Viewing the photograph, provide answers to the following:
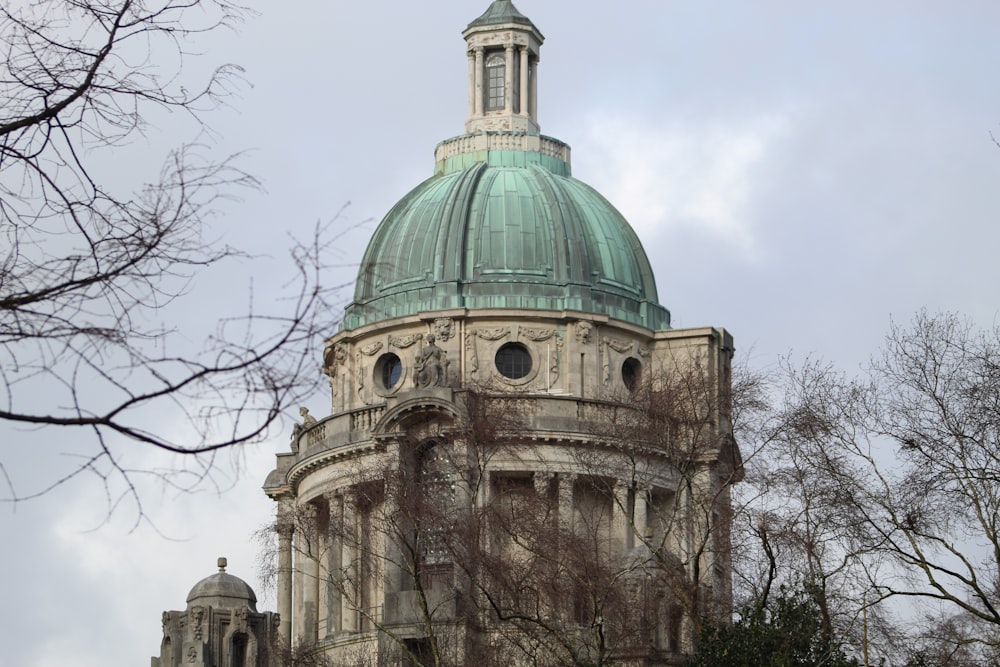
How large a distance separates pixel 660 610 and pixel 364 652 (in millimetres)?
20285

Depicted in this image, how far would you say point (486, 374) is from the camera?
79.1 m

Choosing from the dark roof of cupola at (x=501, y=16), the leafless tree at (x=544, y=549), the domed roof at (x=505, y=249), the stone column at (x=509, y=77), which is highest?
the dark roof of cupola at (x=501, y=16)

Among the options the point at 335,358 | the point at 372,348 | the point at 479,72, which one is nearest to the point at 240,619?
the point at 372,348

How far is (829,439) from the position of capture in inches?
1678

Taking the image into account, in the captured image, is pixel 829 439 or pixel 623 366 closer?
pixel 829 439

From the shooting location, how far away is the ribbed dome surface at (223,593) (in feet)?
234

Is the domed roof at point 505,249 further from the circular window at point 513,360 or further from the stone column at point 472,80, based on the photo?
the stone column at point 472,80

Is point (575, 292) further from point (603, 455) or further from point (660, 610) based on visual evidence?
point (660, 610)

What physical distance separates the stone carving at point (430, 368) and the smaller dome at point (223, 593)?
8506 mm

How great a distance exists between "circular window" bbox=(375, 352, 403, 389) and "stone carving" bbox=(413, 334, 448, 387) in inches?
221

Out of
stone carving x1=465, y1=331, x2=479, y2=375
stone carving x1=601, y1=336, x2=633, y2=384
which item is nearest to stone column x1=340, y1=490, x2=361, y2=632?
stone carving x1=465, y1=331, x2=479, y2=375

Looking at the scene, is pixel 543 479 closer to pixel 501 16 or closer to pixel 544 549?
pixel 501 16

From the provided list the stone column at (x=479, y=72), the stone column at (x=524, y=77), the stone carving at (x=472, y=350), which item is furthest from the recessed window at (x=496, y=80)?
the stone carving at (x=472, y=350)

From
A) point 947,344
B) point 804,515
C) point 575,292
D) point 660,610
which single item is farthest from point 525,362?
point 947,344
